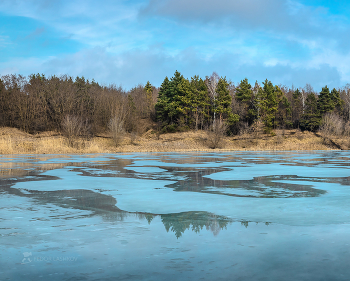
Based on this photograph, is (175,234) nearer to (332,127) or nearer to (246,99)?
(332,127)

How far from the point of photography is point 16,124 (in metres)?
57.7

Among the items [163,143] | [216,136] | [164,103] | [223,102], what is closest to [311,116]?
[223,102]

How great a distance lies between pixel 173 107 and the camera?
59.3 meters

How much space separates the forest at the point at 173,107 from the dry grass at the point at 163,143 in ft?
7.69

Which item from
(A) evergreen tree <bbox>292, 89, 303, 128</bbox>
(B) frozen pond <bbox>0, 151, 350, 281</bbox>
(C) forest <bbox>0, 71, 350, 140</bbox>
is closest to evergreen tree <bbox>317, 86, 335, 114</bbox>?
(C) forest <bbox>0, 71, 350, 140</bbox>

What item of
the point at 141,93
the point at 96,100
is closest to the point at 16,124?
the point at 96,100

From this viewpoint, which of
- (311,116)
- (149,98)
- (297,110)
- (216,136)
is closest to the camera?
(216,136)

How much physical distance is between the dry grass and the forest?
7.69 ft

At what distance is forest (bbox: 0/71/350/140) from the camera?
5662cm

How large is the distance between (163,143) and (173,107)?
1296 cm

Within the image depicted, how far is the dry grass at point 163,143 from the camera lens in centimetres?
3216

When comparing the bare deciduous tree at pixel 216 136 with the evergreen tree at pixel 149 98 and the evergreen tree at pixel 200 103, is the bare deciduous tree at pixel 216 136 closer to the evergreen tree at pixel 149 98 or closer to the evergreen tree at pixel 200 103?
the evergreen tree at pixel 200 103

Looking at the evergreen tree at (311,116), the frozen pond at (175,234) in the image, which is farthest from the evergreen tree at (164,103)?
the frozen pond at (175,234)

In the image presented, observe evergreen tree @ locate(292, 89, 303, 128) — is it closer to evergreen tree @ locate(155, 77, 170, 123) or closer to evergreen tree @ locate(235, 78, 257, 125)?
evergreen tree @ locate(235, 78, 257, 125)
